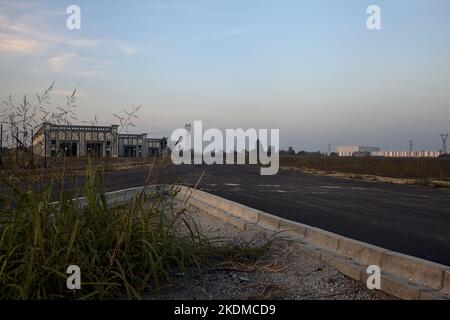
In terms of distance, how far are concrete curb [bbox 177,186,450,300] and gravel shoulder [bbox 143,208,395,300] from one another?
0.12 meters

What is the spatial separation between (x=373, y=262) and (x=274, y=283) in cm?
140

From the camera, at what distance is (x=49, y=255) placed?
5.21 m

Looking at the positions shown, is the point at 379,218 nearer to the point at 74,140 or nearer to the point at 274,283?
the point at 274,283

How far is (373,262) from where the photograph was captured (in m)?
6.22

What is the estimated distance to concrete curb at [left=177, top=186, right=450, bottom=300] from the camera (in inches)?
200

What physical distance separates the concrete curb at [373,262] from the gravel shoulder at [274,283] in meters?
0.12

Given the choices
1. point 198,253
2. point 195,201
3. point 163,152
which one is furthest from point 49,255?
point 195,201

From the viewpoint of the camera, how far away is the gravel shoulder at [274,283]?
5.13 m
